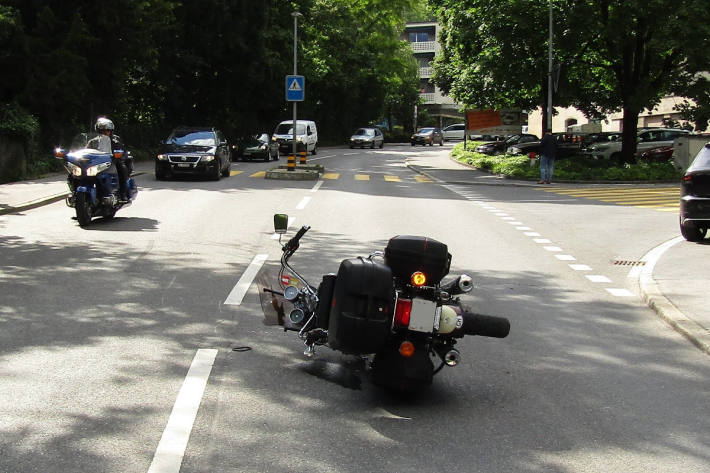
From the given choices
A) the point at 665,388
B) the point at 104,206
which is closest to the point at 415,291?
the point at 665,388

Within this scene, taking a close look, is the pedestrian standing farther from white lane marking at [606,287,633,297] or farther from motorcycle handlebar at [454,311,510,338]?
motorcycle handlebar at [454,311,510,338]

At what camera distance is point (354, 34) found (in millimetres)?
68875

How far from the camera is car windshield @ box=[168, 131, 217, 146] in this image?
27.0 metres

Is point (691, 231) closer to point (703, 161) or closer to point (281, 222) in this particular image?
point (703, 161)

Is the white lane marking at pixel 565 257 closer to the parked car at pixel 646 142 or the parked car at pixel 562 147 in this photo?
the parked car at pixel 646 142

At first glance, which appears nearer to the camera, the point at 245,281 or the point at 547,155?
the point at 245,281

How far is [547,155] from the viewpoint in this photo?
28906 millimetres

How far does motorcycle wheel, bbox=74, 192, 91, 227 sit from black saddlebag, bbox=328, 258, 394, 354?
32.8ft

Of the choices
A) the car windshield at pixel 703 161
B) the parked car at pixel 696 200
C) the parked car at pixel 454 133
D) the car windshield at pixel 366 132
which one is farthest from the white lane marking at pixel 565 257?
the parked car at pixel 454 133

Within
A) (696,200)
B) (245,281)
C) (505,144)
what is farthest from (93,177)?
(505,144)

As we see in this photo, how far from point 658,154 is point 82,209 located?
97.9 ft

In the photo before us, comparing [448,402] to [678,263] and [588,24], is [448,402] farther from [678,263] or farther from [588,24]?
[588,24]

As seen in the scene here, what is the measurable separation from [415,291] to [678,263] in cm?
703

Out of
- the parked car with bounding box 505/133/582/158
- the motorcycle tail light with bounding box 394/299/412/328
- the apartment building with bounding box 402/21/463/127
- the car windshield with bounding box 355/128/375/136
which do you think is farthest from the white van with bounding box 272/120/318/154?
the apartment building with bounding box 402/21/463/127
